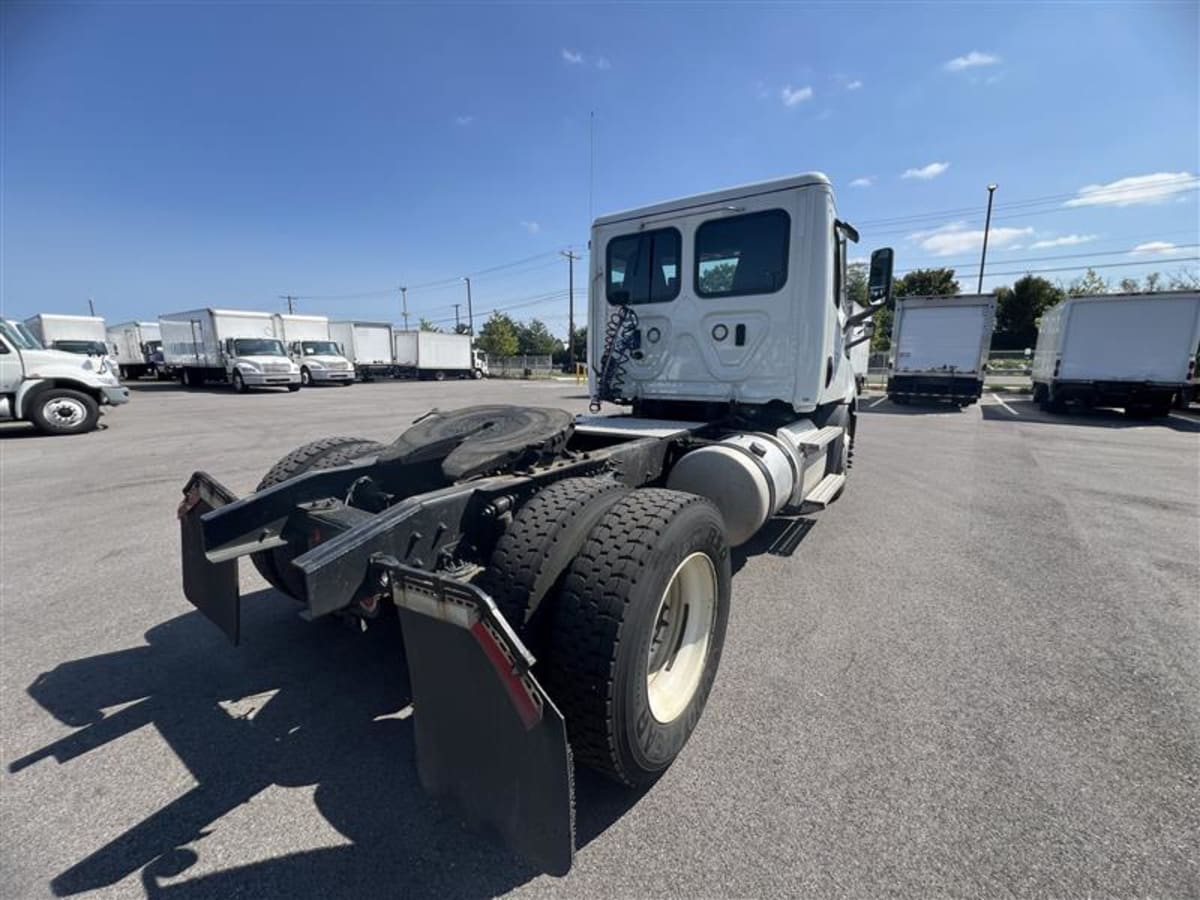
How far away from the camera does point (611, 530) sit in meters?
2.17

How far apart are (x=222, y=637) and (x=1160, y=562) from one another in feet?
23.9

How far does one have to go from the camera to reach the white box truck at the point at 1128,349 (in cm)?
1367

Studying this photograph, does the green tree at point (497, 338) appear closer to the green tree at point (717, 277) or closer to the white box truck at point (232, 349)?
the white box truck at point (232, 349)

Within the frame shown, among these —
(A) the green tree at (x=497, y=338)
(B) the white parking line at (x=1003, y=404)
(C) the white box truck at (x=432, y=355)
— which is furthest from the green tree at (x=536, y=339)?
(B) the white parking line at (x=1003, y=404)

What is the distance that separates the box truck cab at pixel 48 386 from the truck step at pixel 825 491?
48.4 feet

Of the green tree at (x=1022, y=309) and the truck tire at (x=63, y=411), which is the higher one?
the green tree at (x=1022, y=309)

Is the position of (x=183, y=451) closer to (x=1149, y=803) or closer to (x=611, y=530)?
(x=611, y=530)

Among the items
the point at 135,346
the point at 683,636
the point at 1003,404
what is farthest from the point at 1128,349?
the point at 135,346

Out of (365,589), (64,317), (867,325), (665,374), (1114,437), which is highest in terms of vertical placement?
(64,317)

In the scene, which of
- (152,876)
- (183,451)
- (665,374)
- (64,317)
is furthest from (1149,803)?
(64,317)

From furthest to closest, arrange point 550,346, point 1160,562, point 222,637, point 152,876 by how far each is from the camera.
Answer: point 550,346 → point 1160,562 → point 222,637 → point 152,876

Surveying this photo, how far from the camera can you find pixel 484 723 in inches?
64.4

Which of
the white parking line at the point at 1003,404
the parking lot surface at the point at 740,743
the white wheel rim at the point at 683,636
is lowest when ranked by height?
the white parking line at the point at 1003,404

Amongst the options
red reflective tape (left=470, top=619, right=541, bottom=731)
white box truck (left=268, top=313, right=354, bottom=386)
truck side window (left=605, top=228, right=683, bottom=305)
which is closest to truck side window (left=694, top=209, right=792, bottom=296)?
truck side window (left=605, top=228, right=683, bottom=305)
